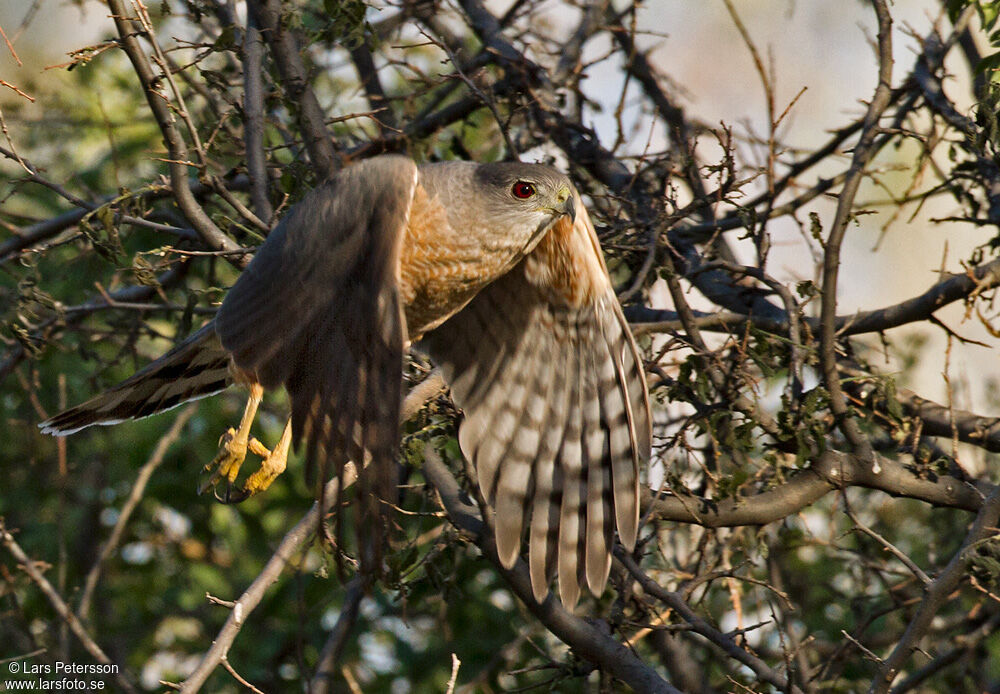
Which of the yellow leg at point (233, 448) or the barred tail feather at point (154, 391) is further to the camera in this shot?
the barred tail feather at point (154, 391)

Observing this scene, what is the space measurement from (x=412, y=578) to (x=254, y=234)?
135 centimetres

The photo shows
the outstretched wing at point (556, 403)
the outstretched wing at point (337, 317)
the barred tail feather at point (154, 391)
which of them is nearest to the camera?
the outstretched wing at point (337, 317)

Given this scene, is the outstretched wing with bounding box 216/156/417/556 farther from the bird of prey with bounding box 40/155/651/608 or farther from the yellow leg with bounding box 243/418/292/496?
the yellow leg with bounding box 243/418/292/496

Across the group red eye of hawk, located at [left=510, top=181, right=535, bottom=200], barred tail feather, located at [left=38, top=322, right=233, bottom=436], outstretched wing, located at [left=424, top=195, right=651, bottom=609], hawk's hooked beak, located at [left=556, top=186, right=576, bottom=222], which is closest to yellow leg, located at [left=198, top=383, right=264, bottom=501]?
barred tail feather, located at [left=38, top=322, right=233, bottom=436]

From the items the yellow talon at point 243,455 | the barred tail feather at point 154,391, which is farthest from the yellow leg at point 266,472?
the barred tail feather at point 154,391

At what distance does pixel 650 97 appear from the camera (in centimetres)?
500

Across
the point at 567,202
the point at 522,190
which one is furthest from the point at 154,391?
the point at 567,202

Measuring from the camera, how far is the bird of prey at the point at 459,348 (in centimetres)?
288

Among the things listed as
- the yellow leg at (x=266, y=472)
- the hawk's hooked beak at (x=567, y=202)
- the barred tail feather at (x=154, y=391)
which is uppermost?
the hawk's hooked beak at (x=567, y=202)

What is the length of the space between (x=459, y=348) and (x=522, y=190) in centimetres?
76

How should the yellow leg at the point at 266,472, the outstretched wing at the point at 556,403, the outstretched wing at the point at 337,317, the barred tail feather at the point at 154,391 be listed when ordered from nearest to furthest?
the outstretched wing at the point at 337,317
the yellow leg at the point at 266,472
the outstretched wing at the point at 556,403
the barred tail feather at the point at 154,391

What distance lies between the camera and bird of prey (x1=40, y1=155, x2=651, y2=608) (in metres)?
2.88

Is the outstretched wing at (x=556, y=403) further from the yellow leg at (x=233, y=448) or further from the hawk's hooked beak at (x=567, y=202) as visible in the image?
the yellow leg at (x=233, y=448)

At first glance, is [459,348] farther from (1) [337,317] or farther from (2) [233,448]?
(1) [337,317]
